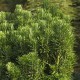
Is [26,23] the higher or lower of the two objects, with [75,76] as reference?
higher

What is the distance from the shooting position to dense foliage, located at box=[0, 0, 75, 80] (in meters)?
9.81

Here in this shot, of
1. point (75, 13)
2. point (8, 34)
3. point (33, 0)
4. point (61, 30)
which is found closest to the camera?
point (61, 30)

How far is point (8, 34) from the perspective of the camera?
35.3 feet

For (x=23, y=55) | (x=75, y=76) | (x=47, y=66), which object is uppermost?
(x=23, y=55)

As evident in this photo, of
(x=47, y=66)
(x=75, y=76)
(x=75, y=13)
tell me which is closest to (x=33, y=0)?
(x=75, y=13)

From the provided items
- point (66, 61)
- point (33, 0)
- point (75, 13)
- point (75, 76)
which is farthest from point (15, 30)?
point (33, 0)

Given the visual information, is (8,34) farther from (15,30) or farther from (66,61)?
(66,61)

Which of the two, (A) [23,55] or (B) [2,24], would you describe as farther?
(B) [2,24]

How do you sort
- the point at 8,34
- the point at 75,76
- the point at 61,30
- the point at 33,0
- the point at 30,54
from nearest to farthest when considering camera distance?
the point at 30,54 < the point at 61,30 < the point at 8,34 < the point at 75,76 < the point at 33,0

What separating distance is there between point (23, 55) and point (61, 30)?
1500 millimetres

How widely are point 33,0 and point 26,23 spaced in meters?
9.05

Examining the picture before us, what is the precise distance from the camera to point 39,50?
33.9 feet

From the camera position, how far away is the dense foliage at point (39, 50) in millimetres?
9812

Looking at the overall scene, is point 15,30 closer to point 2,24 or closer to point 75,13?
point 2,24
